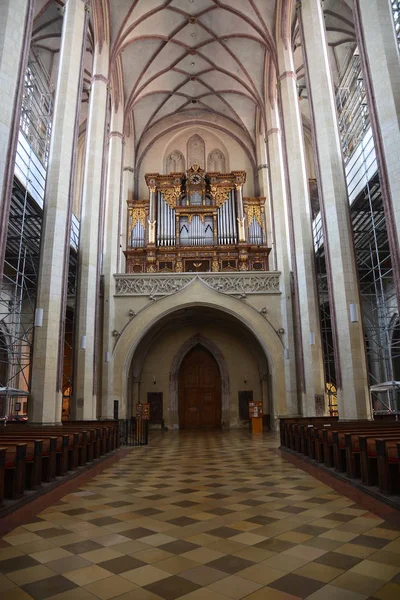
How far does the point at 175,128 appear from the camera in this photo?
84.5ft

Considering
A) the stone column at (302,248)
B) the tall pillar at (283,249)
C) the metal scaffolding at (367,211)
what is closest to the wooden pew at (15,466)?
the metal scaffolding at (367,211)

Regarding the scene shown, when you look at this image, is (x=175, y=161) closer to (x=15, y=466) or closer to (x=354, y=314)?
(x=354, y=314)

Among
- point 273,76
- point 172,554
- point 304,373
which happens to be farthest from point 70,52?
point 172,554

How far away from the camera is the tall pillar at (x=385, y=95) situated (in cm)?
870

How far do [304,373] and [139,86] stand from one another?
645 inches

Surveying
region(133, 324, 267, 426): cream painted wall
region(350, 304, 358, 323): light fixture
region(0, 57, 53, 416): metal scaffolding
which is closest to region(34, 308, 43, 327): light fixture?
region(0, 57, 53, 416): metal scaffolding

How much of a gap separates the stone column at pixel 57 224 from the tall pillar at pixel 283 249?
334 inches

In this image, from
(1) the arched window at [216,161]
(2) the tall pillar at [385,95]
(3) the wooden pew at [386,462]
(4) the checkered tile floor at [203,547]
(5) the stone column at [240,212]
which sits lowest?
(4) the checkered tile floor at [203,547]

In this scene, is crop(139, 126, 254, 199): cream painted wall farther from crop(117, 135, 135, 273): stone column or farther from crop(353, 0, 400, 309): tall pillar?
crop(353, 0, 400, 309): tall pillar

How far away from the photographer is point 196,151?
2622 centimetres

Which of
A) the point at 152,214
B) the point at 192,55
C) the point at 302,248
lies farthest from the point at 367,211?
the point at 192,55

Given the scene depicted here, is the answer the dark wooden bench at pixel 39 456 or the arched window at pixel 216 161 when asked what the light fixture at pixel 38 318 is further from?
the arched window at pixel 216 161

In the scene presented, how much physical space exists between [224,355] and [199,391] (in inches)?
87.5

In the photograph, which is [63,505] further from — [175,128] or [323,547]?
[175,128]
